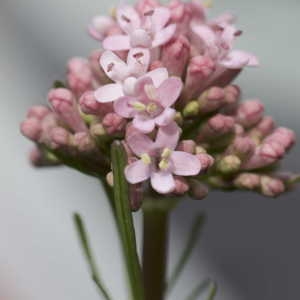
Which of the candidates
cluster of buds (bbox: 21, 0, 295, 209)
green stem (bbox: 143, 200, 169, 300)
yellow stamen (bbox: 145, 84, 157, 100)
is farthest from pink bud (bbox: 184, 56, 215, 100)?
green stem (bbox: 143, 200, 169, 300)

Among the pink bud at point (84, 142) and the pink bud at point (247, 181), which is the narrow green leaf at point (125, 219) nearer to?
the pink bud at point (84, 142)

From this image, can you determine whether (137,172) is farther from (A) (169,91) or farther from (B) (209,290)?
(B) (209,290)

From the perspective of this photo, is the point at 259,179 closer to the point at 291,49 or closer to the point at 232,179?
the point at 232,179

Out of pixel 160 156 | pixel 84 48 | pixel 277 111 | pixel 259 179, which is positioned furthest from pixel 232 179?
pixel 84 48

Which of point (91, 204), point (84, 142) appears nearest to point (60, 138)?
point (84, 142)

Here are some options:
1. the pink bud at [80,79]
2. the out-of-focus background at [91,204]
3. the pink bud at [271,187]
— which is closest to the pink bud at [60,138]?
the pink bud at [80,79]
